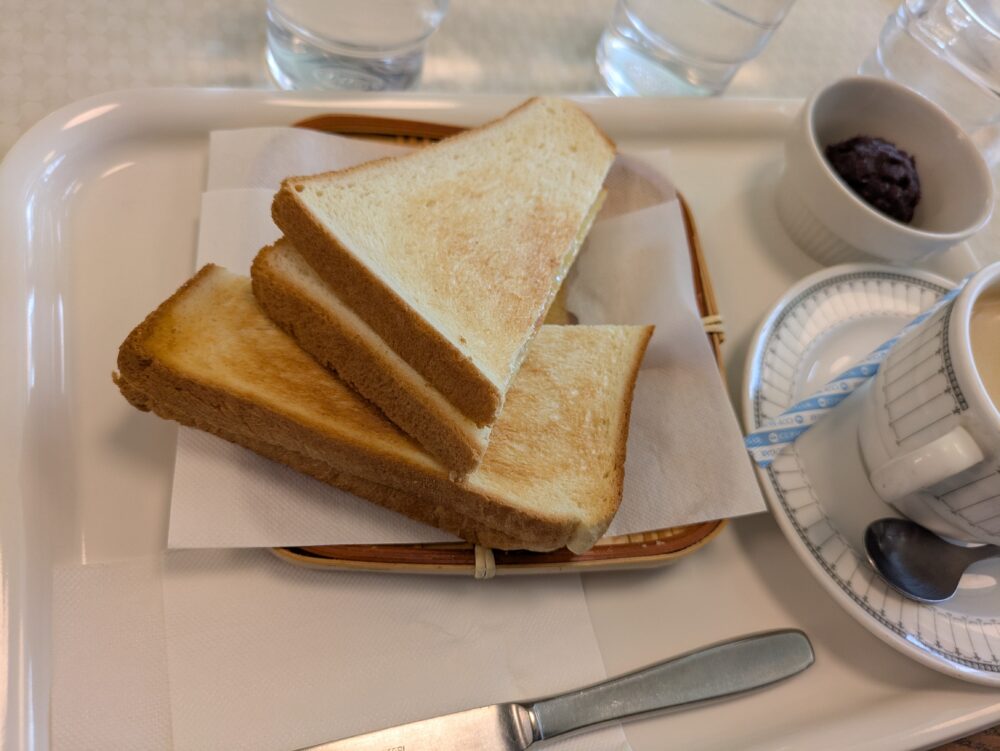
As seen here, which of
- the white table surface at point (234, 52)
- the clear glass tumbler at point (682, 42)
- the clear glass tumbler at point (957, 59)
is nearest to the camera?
the white table surface at point (234, 52)

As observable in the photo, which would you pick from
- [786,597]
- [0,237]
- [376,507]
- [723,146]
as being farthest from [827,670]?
[0,237]

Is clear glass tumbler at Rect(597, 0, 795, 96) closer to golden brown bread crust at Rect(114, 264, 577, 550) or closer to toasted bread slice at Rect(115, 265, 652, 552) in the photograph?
toasted bread slice at Rect(115, 265, 652, 552)

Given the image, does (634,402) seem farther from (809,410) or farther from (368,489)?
(368,489)

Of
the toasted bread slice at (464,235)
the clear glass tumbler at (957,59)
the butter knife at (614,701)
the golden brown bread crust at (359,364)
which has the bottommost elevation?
the butter knife at (614,701)

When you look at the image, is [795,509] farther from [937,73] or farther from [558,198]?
[937,73]

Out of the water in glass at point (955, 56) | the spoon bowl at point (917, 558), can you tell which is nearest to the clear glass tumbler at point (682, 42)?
the water in glass at point (955, 56)

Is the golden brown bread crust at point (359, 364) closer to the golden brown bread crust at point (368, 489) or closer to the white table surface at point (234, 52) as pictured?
the golden brown bread crust at point (368, 489)

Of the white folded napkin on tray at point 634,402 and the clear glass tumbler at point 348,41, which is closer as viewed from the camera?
the white folded napkin on tray at point 634,402
